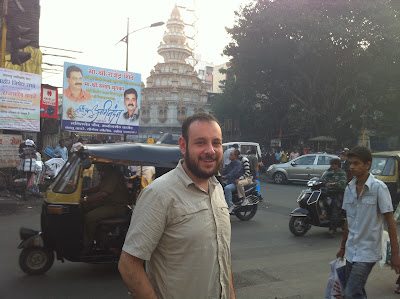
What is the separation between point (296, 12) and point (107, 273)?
20614 mm

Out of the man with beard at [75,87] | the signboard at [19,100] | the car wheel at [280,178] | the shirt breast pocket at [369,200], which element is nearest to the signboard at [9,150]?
the signboard at [19,100]

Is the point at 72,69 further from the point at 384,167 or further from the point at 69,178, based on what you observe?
the point at 384,167

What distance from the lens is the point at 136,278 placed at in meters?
1.55

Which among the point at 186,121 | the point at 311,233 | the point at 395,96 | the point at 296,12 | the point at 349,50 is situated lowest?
the point at 311,233

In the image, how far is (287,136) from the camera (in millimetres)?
35344

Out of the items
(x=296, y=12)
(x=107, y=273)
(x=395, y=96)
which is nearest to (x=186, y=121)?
(x=107, y=273)

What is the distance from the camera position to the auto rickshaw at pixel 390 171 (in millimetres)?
9180

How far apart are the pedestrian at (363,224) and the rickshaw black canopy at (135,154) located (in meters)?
2.30

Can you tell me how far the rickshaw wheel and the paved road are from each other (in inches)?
3.7

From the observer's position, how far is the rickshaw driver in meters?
4.65

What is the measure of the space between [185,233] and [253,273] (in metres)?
3.53

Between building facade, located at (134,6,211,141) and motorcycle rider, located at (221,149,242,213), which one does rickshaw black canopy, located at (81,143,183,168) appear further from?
building facade, located at (134,6,211,141)

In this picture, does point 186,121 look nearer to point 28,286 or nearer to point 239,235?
point 28,286

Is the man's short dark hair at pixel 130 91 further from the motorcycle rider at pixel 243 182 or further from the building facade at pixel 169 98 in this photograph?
the building facade at pixel 169 98
